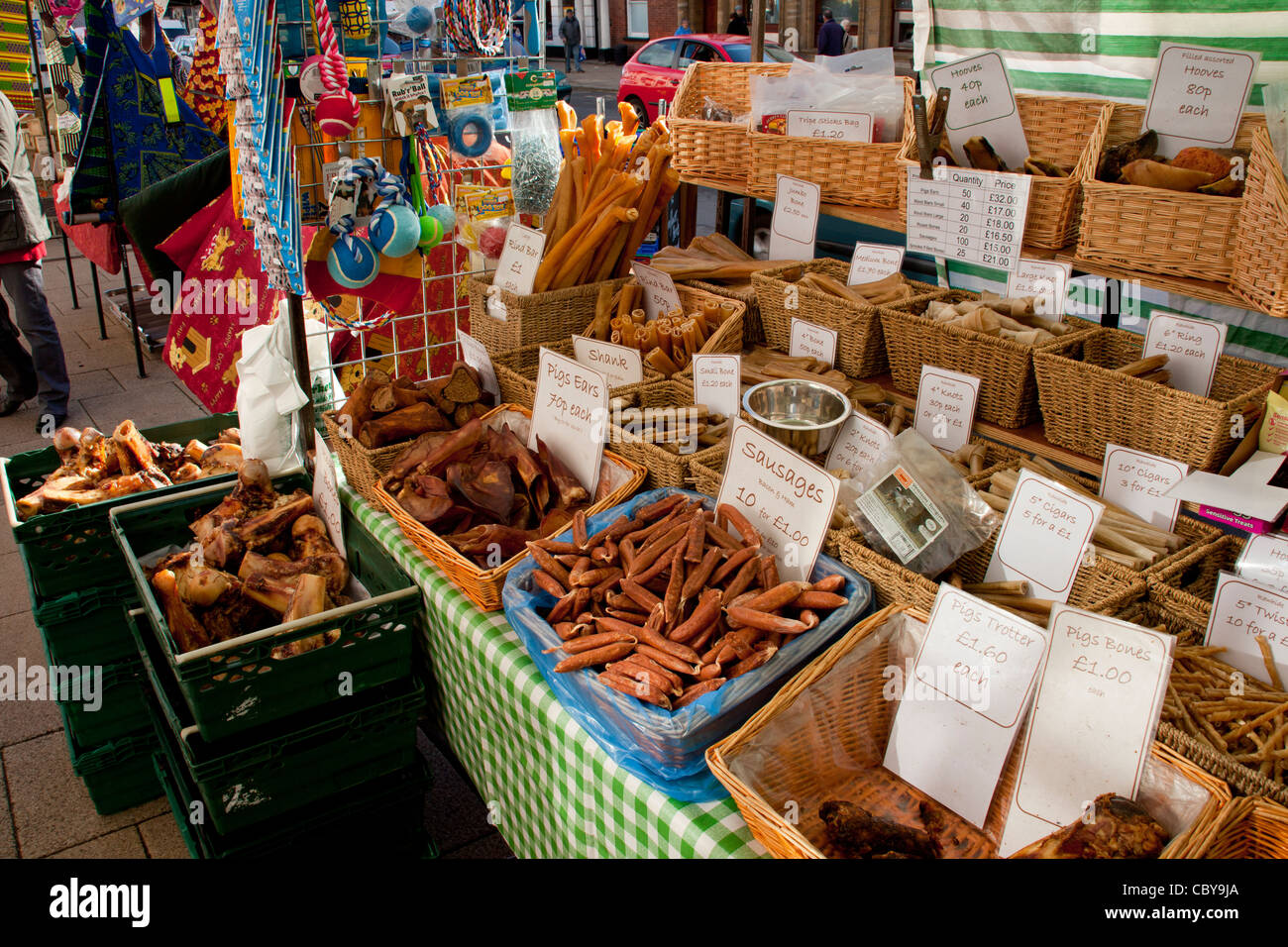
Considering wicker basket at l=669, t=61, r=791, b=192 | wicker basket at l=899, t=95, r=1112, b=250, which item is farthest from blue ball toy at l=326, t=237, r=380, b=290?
wicker basket at l=899, t=95, r=1112, b=250

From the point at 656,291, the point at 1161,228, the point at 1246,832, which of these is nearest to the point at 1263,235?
the point at 1161,228

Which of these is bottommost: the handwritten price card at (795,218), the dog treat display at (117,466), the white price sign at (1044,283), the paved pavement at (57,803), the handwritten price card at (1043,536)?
the paved pavement at (57,803)

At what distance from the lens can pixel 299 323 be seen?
2678 millimetres

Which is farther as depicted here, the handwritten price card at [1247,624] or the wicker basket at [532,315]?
the wicker basket at [532,315]

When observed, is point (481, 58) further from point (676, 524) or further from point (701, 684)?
point (701, 684)

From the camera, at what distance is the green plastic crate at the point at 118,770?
2744mm

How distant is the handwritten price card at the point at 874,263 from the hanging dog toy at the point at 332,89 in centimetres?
160

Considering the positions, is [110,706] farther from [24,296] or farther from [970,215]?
[24,296]

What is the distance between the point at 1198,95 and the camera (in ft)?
7.32

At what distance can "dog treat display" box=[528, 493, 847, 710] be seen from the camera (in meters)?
1.72

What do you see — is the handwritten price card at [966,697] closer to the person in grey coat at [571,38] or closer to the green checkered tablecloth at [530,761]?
the green checkered tablecloth at [530,761]

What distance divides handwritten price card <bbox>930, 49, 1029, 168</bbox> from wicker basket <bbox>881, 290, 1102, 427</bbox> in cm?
54

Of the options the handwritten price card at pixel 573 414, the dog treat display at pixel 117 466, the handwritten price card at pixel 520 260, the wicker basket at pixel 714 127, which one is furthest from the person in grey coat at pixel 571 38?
the handwritten price card at pixel 573 414
